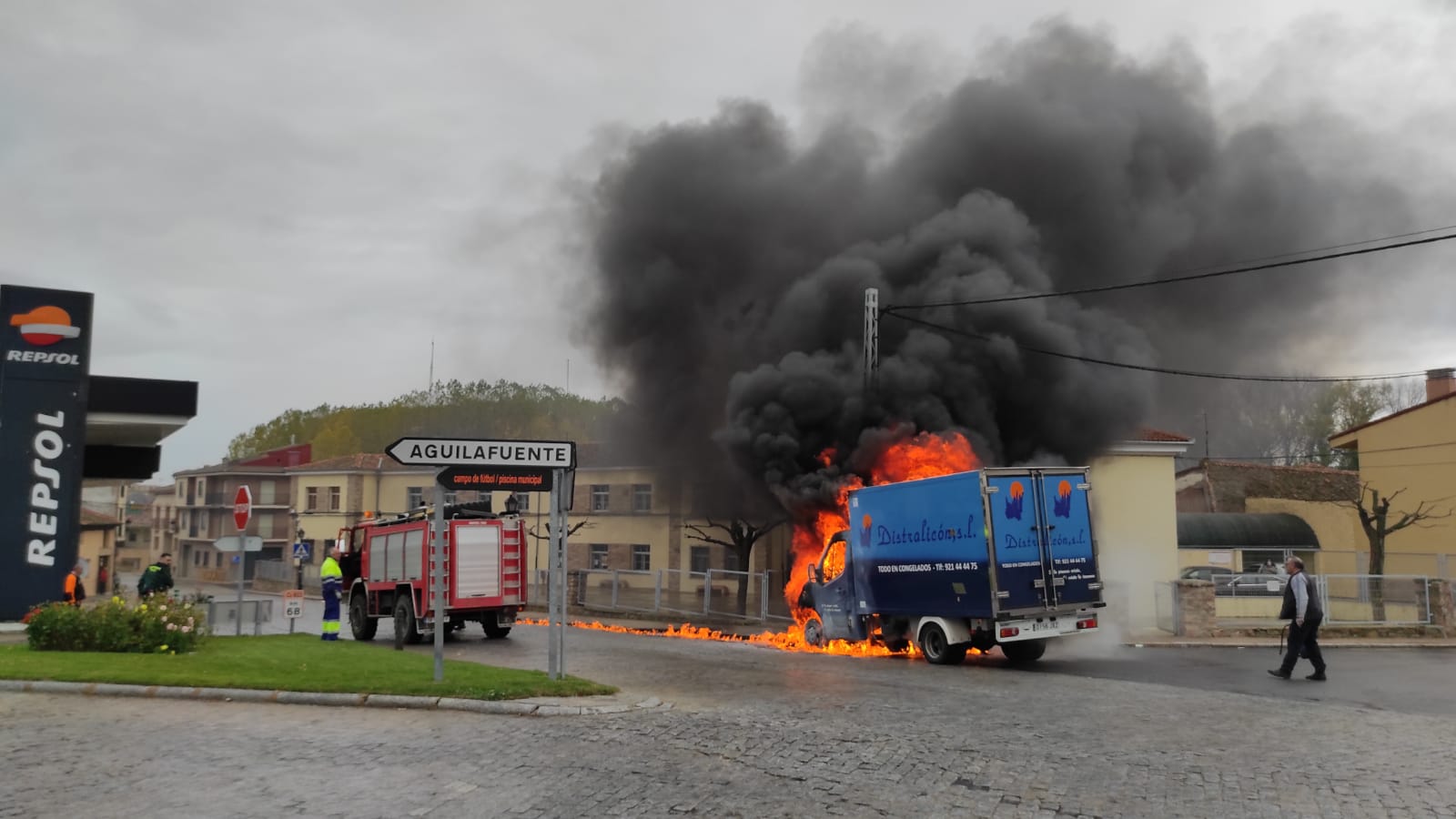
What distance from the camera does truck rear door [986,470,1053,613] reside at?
13.3 meters

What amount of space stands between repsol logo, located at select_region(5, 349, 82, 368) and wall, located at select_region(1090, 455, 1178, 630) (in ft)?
75.7

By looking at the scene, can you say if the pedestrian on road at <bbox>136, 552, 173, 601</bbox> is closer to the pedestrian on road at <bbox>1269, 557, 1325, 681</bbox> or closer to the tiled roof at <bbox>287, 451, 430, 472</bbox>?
the pedestrian on road at <bbox>1269, 557, 1325, 681</bbox>

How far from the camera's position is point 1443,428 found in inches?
1249

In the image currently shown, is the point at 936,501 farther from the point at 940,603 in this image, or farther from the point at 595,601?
the point at 595,601

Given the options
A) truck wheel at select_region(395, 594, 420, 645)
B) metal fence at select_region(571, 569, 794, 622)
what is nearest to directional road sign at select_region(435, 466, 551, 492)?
truck wheel at select_region(395, 594, 420, 645)

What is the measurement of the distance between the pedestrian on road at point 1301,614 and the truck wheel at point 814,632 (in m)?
6.86

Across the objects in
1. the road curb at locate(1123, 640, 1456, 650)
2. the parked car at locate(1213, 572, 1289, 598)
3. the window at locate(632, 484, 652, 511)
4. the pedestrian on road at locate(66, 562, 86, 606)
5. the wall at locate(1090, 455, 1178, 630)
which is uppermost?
the window at locate(632, 484, 652, 511)

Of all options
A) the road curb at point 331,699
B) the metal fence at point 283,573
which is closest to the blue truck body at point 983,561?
the road curb at point 331,699

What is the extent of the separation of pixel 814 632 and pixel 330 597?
27.0 ft

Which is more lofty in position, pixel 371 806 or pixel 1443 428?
pixel 1443 428

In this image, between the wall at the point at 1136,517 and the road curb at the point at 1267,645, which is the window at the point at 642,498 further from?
the road curb at the point at 1267,645

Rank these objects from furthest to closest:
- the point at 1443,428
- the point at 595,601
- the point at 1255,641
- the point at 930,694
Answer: the point at 1443,428, the point at 595,601, the point at 1255,641, the point at 930,694

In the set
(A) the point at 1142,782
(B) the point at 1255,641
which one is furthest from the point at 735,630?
(A) the point at 1142,782

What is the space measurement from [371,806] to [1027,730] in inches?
208
